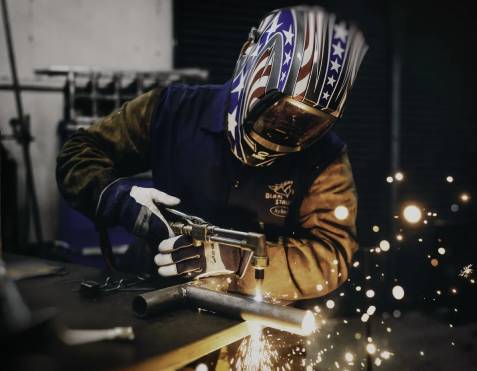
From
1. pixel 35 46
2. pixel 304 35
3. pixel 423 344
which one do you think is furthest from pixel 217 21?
pixel 423 344

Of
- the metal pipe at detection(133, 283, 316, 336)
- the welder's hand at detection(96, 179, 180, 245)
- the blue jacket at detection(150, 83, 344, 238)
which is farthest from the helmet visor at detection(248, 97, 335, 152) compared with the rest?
the metal pipe at detection(133, 283, 316, 336)

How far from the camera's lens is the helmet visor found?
172 cm

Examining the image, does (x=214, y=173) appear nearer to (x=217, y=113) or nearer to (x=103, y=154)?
(x=217, y=113)

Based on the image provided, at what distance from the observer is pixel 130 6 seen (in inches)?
157

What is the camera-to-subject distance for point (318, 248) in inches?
76.1

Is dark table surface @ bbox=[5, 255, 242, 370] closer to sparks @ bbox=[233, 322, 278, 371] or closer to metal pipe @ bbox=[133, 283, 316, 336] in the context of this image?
metal pipe @ bbox=[133, 283, 316, 336]

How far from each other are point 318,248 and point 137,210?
758 millimetres

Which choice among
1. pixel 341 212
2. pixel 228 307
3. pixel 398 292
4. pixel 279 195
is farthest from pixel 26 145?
pixel 398 292

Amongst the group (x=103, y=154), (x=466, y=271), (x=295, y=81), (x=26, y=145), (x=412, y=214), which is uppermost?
(x=295, y=81)

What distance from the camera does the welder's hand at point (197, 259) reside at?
1612mm

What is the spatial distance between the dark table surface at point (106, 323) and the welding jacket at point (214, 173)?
40cm

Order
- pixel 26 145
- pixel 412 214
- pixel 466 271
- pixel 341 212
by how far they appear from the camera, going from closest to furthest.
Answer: pixel 341 212 < pixel 26 145 < pixel 466 271 < pixel 412 214

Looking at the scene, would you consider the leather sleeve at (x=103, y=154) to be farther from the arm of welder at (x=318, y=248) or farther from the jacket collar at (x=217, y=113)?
the arm of welder at (x=318, y=248)

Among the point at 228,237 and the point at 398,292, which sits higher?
the point at 228,237
